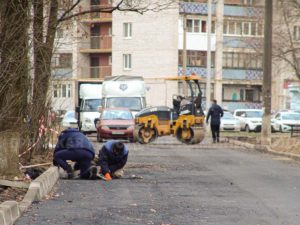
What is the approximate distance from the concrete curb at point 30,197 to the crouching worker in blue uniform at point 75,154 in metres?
0.30

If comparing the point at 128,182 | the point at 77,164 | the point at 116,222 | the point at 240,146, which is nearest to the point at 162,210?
the point at 116,222

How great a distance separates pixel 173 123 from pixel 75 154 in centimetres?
1455

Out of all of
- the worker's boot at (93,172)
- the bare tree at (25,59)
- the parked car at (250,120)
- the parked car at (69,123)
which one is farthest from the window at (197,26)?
the worker's boot at (93,172)

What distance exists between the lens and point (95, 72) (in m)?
70.0

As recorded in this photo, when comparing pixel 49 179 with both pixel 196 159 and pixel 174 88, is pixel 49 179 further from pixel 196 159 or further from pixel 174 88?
pixel 174 88

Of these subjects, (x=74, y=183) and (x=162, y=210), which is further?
(x=74, y=183)

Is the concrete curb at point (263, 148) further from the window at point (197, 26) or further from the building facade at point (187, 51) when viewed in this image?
Result: the window at point (197, 26)

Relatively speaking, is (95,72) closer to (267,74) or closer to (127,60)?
(127,60)

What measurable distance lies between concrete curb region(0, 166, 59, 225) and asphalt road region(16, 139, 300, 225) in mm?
132

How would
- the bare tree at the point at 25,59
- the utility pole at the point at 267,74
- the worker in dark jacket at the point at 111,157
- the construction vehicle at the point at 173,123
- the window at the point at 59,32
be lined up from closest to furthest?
the bare tree at the point at 25,59 → the worker in dark jacket at the point at 111,157 → the window at the point at 59,32 → the utility pole at the point at 267,74 → the construction vehicle at the point at 173,123

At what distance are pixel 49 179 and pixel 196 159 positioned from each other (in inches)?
360

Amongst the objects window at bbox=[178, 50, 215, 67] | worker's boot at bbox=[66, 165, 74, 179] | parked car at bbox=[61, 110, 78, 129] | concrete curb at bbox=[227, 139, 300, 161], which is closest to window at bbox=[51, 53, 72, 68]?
parked car at bbox=[61, 110, 78, 129]

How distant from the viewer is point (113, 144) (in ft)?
51.8

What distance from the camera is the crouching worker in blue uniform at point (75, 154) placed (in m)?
15.9
